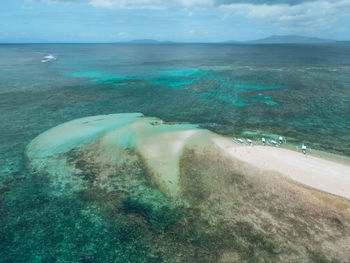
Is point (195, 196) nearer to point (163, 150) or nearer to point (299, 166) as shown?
point (163, 150)

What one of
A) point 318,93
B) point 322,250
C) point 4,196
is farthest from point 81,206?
point 318,93

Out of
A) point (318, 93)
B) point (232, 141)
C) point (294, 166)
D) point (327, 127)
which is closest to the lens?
point (294, 166)

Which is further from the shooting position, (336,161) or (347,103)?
(347,103)

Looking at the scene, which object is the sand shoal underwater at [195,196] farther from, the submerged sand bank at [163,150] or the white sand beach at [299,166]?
the white sand beach at [299,166]

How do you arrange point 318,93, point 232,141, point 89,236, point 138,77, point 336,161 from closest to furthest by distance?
point 89,236, point 336,161, point 232,141, point 318,93, point 138,77

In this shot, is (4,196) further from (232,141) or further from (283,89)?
(283,89)

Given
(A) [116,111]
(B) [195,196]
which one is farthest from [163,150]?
(A) [116,111]
